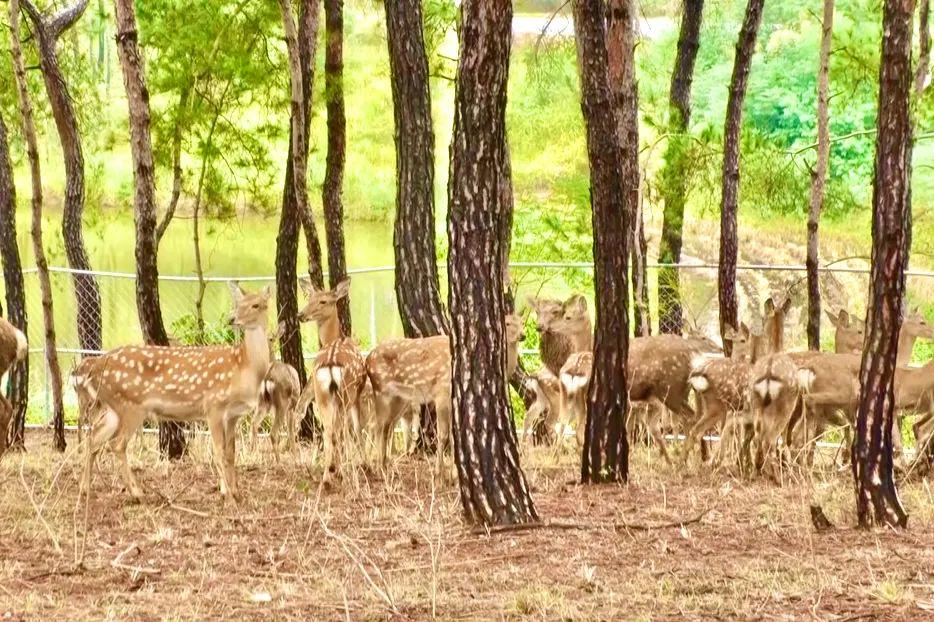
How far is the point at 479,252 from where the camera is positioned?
30.3 feet

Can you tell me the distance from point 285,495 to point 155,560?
2.45 m

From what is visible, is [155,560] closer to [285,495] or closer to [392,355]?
[285,495]

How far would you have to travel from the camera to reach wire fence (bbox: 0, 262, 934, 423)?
68.7 feet

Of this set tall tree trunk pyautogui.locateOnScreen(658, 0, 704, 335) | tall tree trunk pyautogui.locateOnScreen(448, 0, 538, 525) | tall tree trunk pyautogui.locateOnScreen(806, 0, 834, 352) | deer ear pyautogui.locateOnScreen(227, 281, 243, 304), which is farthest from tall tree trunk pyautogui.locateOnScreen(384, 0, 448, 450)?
tall tree trunk pyautogui.locateOnScreen(658, 0, 704, 335)

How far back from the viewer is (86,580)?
27.2 ft

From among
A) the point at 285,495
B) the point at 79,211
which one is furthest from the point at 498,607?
the point at 79,211

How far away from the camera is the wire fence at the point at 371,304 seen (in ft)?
68.7

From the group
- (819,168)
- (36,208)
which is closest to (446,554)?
(36,208)

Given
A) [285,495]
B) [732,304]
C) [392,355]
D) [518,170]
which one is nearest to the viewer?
[285,495]

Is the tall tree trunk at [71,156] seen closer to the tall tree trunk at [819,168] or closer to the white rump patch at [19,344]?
the white rump patch at [19,344]

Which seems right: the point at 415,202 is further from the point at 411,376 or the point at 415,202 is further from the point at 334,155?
the point at 411,376

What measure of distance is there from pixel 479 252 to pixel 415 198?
4.99 m

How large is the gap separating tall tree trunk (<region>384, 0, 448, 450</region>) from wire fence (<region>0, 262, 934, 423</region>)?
5531 millimetres

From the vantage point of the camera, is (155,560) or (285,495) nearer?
(155,560)
